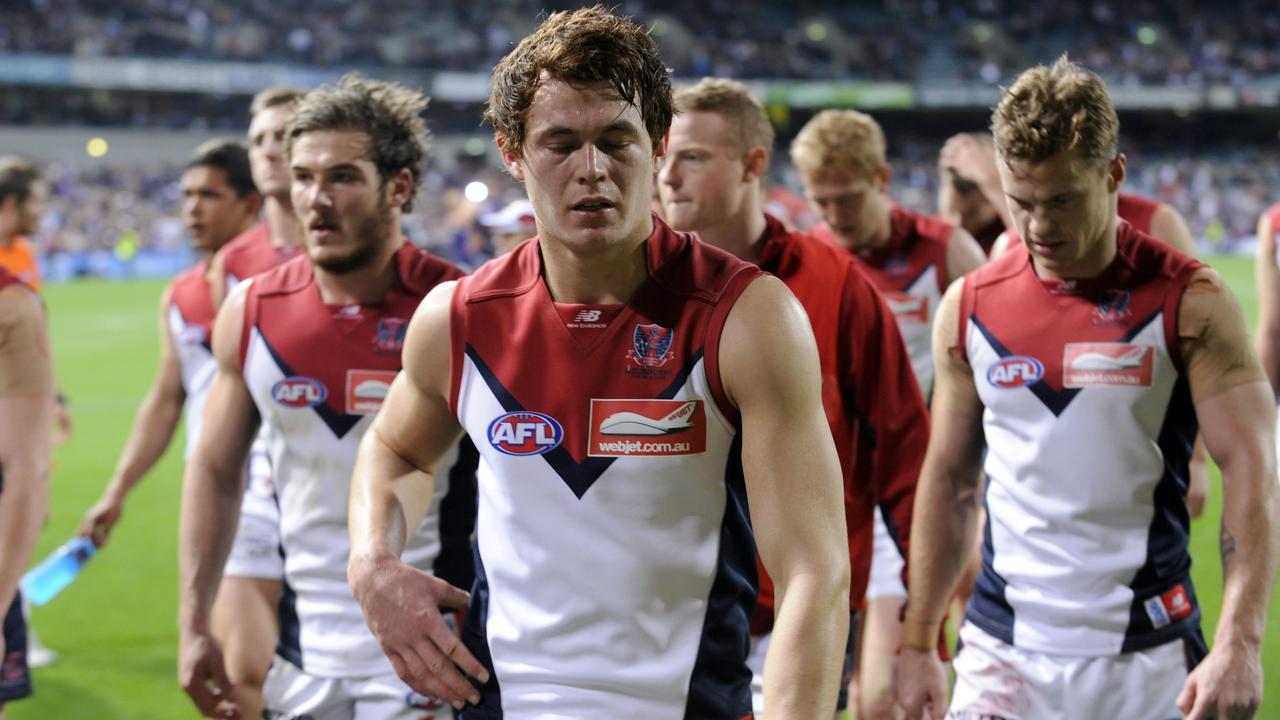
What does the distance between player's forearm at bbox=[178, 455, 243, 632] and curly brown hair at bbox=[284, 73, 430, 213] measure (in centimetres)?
102

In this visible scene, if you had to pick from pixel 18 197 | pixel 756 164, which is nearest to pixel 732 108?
pixel 756 164

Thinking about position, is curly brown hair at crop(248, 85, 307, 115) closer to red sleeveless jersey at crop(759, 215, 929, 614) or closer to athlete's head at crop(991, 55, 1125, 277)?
red sleeveless jersey at crop(759, 215, 929, 614)

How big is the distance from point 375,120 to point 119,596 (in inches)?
225

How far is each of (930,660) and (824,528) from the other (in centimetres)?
151

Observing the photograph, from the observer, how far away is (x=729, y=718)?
8.48ft

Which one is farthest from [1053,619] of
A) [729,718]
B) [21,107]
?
[21,107]

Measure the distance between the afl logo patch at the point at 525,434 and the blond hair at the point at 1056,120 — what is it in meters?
1.55

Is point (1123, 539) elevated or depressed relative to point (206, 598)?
elevated

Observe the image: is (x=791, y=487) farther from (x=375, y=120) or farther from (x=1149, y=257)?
(x=375, y=120)

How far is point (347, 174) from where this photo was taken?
3.99m

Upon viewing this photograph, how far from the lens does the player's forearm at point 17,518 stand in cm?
405

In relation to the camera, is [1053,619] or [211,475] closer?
[1053,619]

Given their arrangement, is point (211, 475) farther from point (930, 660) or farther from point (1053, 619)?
point (1053, 619)

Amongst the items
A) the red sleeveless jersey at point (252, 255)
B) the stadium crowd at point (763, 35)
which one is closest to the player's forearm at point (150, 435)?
the red sleeveless jersey at point (252, 255)
